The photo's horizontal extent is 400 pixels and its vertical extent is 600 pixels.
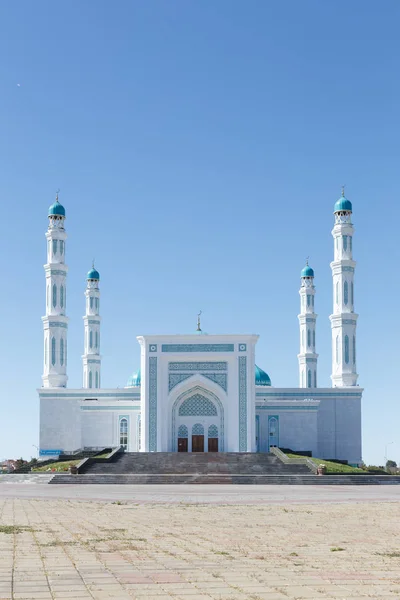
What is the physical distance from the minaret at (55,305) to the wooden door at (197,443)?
8598 millimetres

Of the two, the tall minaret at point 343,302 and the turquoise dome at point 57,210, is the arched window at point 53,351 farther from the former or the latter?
the tall minaret at point 343,302

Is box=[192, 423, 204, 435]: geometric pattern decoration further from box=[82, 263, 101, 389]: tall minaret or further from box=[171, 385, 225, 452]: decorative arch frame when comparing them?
box=[82, 263, 101, 389]: tall minaret

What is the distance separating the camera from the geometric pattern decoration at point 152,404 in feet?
151

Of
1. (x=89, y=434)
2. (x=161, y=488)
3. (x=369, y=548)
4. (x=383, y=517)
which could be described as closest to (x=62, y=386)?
(x=89, y=434)

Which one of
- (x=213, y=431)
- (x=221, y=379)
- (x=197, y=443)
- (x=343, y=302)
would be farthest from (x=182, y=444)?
(x=343, y=302)

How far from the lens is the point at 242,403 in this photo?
4644cm

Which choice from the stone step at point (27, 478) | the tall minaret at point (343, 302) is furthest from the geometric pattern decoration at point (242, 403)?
the stone step at point (27, 478)

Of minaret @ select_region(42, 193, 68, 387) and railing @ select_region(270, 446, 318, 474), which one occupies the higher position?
minaret @ select_region(42, 193, 68, 387)

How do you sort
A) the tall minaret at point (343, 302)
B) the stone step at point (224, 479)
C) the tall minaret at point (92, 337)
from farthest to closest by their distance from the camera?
the tall minaret at point (92, 337), the tall minaret at point (343, 302), the stone step at point (224, 479)

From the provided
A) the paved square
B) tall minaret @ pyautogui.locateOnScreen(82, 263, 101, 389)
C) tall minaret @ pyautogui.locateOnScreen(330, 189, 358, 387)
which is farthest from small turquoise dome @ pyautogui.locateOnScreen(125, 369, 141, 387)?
the paved square

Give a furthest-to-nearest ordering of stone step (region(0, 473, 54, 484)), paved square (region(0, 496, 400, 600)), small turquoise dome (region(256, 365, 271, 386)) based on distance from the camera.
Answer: small turquoise dome (region(256, 365, 271, 386)) → stone step (region(0, 473, 54, 484)) → paved square (region(0, 496, 400, 600))

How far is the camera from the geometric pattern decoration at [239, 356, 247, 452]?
46031mm

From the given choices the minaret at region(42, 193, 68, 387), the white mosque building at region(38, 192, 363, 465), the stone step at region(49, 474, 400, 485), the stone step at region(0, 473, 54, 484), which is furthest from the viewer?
the minaret at region(42, 193, 68, 387)

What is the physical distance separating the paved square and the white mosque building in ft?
92.5
